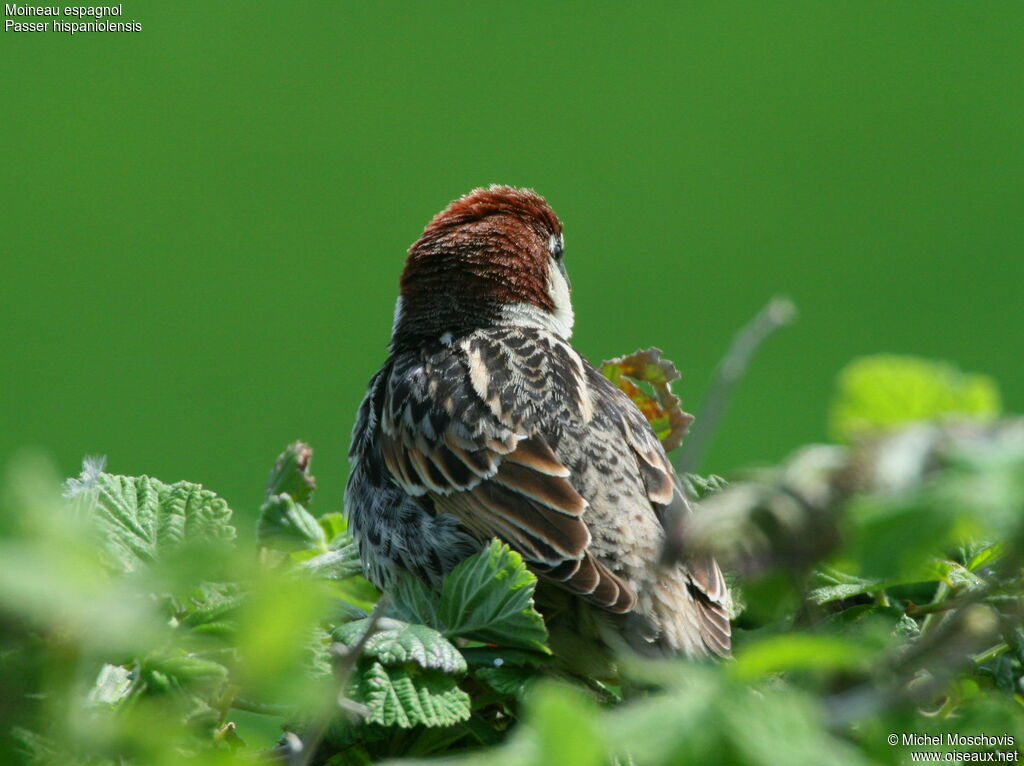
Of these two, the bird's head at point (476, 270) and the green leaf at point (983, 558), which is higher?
the bird's head at point (476, 270)

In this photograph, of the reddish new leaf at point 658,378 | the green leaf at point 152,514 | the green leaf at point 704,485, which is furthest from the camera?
the reddish new leaf at point 658,378

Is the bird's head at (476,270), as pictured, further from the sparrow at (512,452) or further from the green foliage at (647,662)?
the green foliage at (647,662)

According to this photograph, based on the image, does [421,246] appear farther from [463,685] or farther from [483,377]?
[463,685]

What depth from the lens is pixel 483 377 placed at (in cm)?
215

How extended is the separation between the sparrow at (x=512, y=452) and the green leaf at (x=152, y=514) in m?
0.91

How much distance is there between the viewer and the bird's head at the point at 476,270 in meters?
2.49

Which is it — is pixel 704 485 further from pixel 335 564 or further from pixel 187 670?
pixel 187 670

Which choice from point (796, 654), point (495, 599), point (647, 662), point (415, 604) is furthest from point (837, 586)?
point (796, 654)

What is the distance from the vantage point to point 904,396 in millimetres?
442

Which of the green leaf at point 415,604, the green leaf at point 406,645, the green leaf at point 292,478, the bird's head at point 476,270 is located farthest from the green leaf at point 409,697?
the bird's head at point 476,270

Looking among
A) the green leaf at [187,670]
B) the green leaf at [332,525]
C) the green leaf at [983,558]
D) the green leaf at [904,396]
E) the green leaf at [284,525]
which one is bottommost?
the green leaf at [332,525]

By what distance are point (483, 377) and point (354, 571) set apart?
892 mm

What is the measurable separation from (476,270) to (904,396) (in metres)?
2.08

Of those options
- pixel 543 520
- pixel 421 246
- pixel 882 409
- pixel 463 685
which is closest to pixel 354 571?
pixel 463 685
